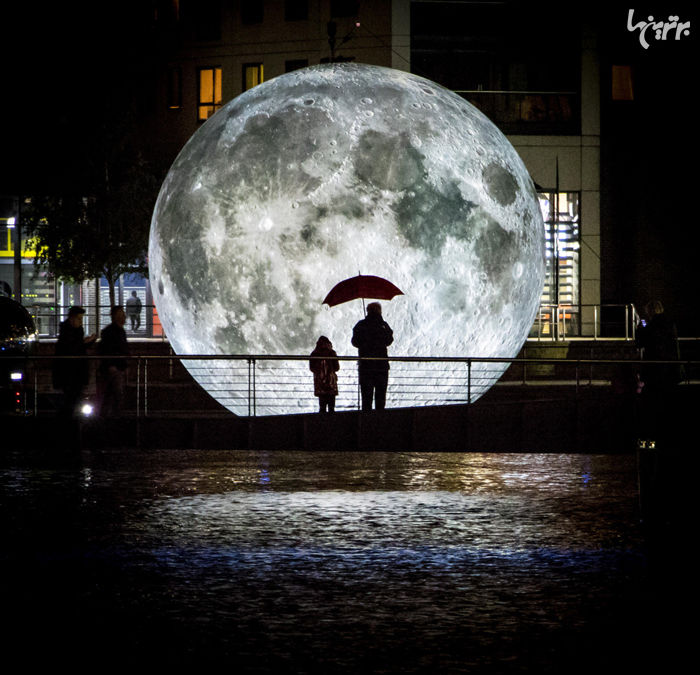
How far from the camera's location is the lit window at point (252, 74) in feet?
133

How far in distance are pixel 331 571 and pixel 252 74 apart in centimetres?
3527

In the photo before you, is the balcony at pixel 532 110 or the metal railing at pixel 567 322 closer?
the metal railing at pixel 567 322

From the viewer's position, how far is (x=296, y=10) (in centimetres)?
3972

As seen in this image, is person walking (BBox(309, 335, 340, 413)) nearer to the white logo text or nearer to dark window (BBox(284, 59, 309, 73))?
the white logo text

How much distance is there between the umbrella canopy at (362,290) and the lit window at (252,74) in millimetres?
25554

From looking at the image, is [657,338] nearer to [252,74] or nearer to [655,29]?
[655,29]

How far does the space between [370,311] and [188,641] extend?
10250 mm

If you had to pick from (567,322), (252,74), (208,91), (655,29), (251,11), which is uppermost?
(251,11)

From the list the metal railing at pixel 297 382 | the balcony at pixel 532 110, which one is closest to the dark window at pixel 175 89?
the balcony at pixel 532 110

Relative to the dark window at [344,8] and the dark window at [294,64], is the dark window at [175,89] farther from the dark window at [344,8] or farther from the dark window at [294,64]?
the dark window at [344,8]

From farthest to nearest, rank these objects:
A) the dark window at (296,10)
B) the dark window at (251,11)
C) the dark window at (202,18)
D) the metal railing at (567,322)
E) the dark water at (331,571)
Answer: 1. the dark window at (202,18)
2. the dark window at (251,11)
3. the dark window at (296,10)
4. the metal railing at (567,322)
5. the dark water at (331,571)

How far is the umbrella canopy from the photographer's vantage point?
16125mm

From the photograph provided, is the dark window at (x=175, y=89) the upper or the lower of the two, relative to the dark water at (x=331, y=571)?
upper

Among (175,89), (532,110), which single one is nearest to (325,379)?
(532,110)
